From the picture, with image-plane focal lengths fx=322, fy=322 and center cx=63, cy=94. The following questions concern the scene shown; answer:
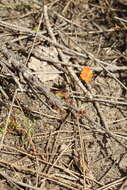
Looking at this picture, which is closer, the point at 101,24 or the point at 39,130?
the point at 39,130

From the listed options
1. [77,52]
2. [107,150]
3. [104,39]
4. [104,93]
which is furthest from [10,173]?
[104,39]

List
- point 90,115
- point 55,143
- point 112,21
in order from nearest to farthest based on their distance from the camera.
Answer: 1. point 55,143
2. point 90,115
3. point 112,21

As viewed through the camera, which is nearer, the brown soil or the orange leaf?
the brown soil

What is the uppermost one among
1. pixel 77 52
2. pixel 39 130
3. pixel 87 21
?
pixel 87 21

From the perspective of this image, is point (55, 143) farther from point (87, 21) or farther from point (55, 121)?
point (87, 21)

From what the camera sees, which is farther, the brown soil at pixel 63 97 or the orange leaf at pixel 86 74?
the orange leaf at pixel 86 74

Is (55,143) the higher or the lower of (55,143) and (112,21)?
the lower

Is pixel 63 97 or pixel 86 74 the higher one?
pixel 86 74

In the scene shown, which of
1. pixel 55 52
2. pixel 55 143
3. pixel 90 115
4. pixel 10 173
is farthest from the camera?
pixel 55 52
